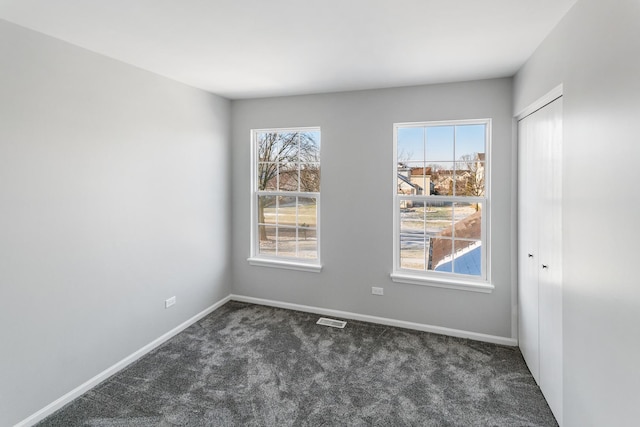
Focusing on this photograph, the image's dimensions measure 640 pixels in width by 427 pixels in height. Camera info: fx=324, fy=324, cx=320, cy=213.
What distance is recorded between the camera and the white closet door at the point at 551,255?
6.76ft

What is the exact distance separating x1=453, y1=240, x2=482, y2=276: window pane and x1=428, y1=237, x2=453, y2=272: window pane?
0.06 metres

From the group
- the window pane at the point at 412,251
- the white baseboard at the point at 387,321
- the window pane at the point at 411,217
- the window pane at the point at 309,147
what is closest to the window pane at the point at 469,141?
the window pane at the point at 411,217

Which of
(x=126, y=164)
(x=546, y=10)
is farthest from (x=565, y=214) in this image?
(x=126, y=164)

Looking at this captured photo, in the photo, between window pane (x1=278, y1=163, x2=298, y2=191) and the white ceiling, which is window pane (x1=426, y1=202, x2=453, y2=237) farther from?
window pane (x1=278, y1=163, x2=298, y2=191)

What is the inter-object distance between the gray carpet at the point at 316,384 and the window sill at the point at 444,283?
0.52 meters

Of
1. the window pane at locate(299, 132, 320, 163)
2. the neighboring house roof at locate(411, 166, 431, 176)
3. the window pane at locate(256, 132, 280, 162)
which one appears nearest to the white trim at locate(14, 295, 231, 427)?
the window pane at locate(256, 132, 280, 162)

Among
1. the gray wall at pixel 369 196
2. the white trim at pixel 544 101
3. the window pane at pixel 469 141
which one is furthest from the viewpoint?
the window pane at pixel 469 141

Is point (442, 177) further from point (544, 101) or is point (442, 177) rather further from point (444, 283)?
point (544, 101)

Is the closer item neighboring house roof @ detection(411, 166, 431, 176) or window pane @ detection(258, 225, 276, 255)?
neighboring house roof @ detection(411, 166, 431, 176)

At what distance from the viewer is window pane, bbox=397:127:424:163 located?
135 inches

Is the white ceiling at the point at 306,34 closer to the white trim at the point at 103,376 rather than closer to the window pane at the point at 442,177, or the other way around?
the window pane at the point at 442,177

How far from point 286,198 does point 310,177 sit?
42 centimetres

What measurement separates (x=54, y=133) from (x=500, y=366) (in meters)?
3.88

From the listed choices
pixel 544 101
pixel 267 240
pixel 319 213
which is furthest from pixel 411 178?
pixel 267 240
